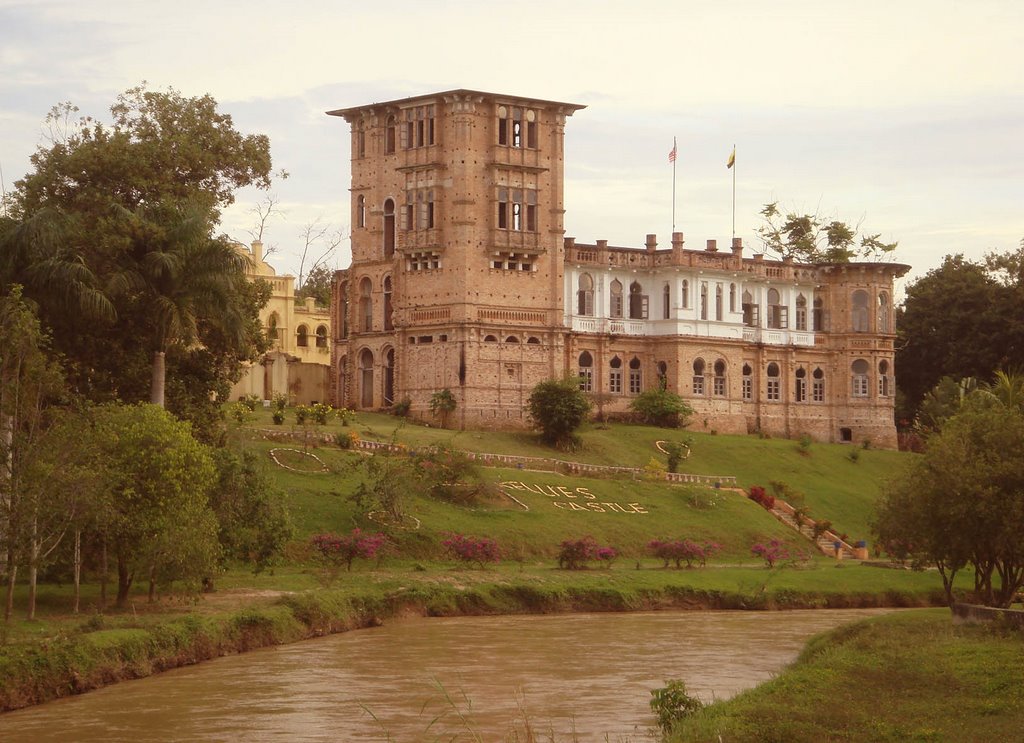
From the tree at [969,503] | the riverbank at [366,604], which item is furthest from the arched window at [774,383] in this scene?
the tree at [969,503]

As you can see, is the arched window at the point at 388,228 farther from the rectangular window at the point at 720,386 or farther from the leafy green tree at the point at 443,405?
the rectangular window at the point at 720,386

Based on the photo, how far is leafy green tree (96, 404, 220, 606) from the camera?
33.9 m

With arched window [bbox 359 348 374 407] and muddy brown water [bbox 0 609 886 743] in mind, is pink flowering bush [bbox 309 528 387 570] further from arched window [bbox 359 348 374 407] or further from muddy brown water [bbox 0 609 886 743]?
arched window [bbox 359 348 374 407]

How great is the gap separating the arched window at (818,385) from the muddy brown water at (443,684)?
125ft

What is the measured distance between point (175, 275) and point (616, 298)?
122 feet

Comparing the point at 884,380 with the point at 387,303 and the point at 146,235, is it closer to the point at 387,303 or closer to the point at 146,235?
the point at 387,303

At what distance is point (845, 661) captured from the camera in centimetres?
2898

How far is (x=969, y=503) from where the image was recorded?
114ft

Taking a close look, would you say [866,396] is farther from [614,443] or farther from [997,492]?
[997,492]

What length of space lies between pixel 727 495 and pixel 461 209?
1608cm

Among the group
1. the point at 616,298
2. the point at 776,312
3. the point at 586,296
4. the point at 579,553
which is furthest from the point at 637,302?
the point at 579,553

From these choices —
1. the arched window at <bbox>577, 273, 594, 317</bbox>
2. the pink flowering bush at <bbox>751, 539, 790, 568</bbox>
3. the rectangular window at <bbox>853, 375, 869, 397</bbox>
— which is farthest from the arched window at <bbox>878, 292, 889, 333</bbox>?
the pink flowering bush at <bbox>751, 539, 790, 568</bbox>

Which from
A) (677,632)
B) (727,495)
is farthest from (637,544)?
(677,632)

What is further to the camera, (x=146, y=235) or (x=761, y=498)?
(x=761, y=498)
